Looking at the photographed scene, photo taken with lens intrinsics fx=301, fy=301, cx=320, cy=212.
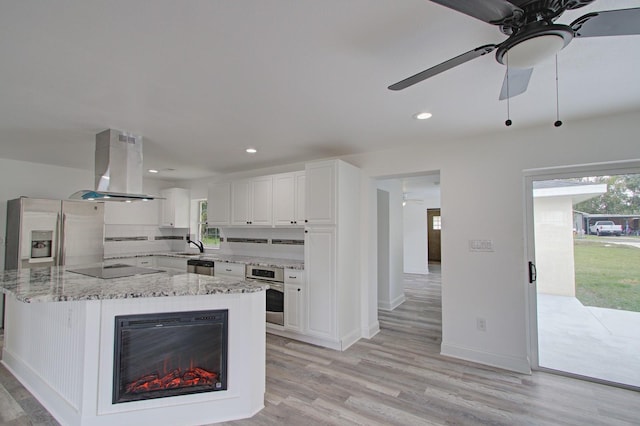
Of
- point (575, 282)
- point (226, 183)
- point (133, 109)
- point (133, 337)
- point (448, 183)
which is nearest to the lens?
point (133, 337)

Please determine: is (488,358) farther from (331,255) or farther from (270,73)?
(270,73)

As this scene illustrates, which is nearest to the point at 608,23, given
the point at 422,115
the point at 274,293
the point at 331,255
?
the point at 422,115

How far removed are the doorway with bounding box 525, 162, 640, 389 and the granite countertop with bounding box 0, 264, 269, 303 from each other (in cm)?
284

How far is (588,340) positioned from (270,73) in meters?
3.87

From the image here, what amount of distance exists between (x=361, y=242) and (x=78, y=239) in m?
4.13

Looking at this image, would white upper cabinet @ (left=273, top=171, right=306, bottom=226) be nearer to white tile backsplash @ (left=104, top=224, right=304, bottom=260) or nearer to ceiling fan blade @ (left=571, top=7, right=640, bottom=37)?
white tile backsplash @ (left=104, top=224, right=304, bottom=260)

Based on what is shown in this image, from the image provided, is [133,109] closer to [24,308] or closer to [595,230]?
[24,308]

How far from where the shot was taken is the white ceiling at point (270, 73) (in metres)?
1.47

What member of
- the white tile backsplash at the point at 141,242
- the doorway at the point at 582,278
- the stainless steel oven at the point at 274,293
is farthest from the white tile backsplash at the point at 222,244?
the doorway at the point at 582,278

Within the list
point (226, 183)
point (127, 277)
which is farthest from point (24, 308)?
point (226, 183)

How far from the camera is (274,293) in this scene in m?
3.98

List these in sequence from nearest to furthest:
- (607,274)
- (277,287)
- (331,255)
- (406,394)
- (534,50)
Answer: (534,50)
(406,394)
(607,274)
(331,255)
(277,287)

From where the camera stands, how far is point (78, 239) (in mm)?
4434

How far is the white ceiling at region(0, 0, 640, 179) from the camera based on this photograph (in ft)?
4.82
